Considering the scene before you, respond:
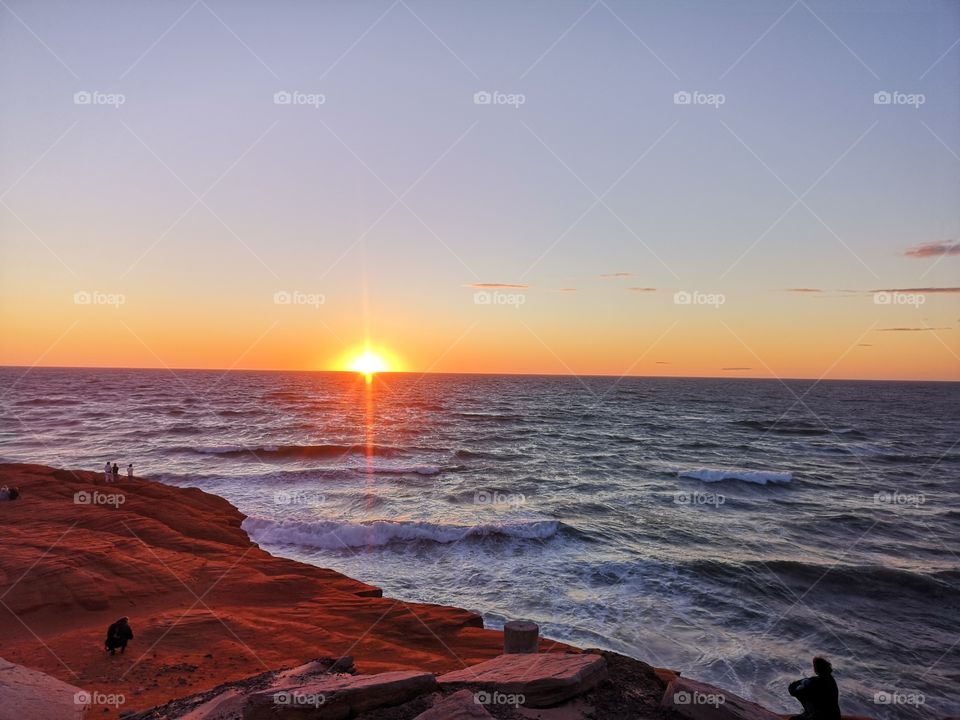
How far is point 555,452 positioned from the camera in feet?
144

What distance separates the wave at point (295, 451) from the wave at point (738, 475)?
2083cm

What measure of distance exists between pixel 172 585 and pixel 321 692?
9861 mm

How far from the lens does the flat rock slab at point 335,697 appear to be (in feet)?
21.8

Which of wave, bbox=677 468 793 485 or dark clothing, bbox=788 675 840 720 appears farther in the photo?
wave, bbox=677 468 793 485

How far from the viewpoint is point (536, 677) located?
716 centimetres

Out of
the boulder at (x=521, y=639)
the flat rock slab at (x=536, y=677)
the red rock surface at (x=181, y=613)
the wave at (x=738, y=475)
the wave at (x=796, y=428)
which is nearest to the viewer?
the flat rock slab at (x=536, y=677)

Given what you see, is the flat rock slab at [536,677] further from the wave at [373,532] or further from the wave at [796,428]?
the wave at [796,428]

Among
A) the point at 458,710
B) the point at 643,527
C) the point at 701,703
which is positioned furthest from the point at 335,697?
the point at 643,527

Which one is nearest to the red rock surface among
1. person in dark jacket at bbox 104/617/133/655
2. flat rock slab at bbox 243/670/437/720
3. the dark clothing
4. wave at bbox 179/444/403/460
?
person in dark jacket at bbox 104/617/133/655

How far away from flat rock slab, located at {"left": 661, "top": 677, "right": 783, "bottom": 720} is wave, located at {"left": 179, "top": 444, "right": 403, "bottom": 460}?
3566 centimetres

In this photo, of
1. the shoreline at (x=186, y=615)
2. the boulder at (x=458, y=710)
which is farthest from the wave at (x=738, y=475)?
the boulder at (x=458, y=710)

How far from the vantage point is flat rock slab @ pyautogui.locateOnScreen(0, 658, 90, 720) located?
794cm

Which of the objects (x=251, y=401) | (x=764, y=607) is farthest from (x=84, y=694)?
(x=251, y=401)

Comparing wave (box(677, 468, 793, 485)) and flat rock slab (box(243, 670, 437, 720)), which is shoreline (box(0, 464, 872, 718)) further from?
wave (box(677, 468, 793, 485))
